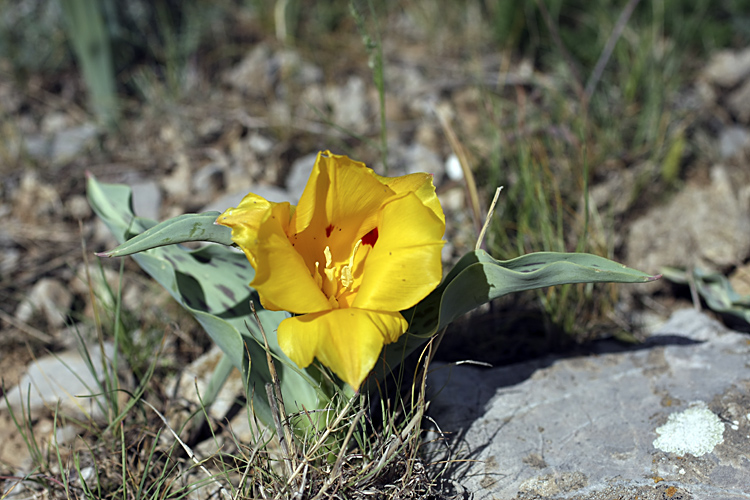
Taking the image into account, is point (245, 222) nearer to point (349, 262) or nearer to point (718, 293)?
point (349, 262)

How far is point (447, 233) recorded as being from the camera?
268 centimetres

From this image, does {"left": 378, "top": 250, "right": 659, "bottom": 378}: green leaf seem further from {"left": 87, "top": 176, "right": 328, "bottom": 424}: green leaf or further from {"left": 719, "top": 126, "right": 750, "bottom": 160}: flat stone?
{"left": 719, "top": 126, "right": 750, "bottom": 160}: flat stone

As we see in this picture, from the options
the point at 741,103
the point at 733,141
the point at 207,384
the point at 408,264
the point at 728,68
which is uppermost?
the point at 408,264

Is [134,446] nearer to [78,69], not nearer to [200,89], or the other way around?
[200,89]

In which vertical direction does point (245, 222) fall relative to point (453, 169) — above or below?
above

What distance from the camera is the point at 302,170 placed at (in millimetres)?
2990

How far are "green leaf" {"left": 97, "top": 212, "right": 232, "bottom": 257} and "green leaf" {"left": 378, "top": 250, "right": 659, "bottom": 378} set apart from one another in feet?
1.63

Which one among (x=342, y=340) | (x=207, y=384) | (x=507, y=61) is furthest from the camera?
(x=507, y=61)

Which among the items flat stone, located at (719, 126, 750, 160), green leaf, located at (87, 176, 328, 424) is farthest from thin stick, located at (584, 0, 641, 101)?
green leaf, located at (87, 176, 328, 424)

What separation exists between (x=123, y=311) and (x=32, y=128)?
1.83m

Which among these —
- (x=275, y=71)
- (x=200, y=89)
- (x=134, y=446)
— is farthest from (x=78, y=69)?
(x=134, y=446)

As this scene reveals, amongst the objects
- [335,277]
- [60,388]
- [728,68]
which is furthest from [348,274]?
[728,68]

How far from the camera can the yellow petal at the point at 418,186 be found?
4.37ft

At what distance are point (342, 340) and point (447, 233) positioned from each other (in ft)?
5.14
